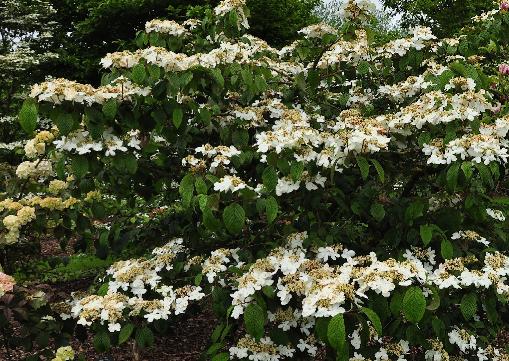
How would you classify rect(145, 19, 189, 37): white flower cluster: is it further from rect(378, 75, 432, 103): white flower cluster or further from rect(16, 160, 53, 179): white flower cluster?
rect(378, 75, 432, 103): white flower cluster

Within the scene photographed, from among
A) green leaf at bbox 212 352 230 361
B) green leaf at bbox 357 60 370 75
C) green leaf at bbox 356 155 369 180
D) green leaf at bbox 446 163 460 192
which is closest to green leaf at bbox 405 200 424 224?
green leaf at bbox 446 163 460 192

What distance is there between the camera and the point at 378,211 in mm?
1954

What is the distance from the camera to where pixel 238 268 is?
6.35 ft

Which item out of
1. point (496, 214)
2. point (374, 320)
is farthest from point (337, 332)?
point (496, 214)

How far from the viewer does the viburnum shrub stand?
66.2 inches

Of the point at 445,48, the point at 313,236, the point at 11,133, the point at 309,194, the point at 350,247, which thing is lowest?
the point at 11,133

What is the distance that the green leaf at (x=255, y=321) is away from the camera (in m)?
1.53

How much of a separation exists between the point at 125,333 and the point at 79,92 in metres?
0.82

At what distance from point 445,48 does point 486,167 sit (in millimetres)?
1199

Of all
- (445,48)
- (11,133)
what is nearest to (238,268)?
(445,48)

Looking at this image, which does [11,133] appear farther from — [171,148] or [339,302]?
[339,302]

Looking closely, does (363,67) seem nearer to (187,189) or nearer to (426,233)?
(426,233)

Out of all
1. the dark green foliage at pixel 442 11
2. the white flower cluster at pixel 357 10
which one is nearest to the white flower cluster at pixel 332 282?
the white flower cluster at pixel 357 10

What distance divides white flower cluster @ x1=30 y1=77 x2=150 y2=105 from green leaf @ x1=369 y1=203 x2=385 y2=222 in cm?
92
